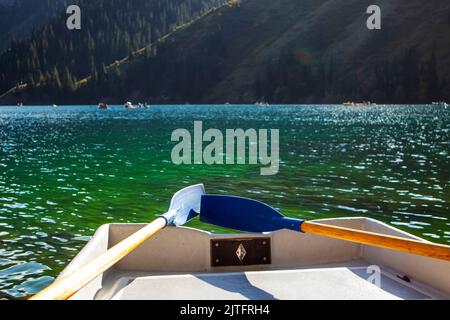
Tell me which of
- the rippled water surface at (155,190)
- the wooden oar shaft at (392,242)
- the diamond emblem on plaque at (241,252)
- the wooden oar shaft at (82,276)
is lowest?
the rippled water surface at (155,190)

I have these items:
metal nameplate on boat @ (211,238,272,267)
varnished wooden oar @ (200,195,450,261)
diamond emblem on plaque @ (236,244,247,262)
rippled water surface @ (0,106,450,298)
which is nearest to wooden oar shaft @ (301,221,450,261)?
varnished wooden oar @ (200,195,450,261)

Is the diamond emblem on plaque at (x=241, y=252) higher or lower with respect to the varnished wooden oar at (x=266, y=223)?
lower

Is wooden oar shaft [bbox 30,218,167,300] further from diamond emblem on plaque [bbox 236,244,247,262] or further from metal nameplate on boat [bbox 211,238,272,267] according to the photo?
diamond emblem on plaque [bbox 236,244,247,262]

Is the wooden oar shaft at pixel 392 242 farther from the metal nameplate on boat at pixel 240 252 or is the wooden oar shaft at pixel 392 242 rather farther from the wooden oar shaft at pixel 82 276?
the wooden oar shaft at pixel 82 276

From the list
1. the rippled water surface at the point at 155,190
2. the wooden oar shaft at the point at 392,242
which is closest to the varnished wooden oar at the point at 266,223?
the wooden oar shaft at the point at 392,242
